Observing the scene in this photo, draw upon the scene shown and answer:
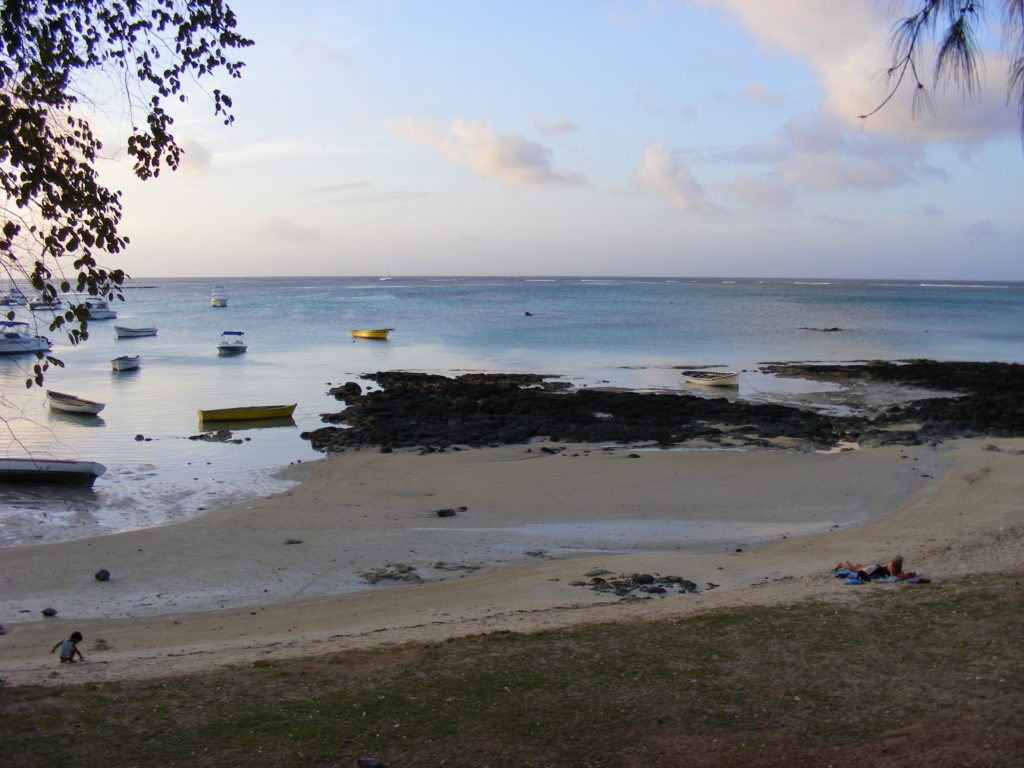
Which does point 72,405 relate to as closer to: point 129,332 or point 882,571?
point 882,571

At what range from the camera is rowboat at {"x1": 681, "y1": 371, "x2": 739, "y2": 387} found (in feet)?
121

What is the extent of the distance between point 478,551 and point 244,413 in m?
17.2

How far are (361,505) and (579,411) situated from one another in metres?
13.0

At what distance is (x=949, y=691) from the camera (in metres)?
7.11

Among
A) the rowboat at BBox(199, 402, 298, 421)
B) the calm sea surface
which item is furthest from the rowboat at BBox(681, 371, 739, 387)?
the rowboat at BBox(199, 402, 298, 421)

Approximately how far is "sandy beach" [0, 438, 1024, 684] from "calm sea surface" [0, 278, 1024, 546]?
8.02 feet

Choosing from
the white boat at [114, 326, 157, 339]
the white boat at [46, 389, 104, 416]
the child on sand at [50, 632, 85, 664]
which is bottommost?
the white boat at [46, 389, 104, 416]

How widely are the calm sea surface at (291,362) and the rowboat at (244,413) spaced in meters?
0.72

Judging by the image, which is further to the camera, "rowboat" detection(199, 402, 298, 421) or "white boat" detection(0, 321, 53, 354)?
"rowboat" detection(199, 402, 298, 421)

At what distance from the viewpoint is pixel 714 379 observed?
3753cm

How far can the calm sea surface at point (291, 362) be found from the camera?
19641 millimetres

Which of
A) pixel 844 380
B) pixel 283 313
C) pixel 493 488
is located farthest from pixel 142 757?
pixel 283 313

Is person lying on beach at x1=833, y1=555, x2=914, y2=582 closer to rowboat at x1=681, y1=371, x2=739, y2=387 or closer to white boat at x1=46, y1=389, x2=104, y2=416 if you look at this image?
rowboat at x1=681, y1=371, x2=739, y2=387

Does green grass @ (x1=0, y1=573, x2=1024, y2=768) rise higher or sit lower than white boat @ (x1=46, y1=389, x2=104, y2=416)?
higher
